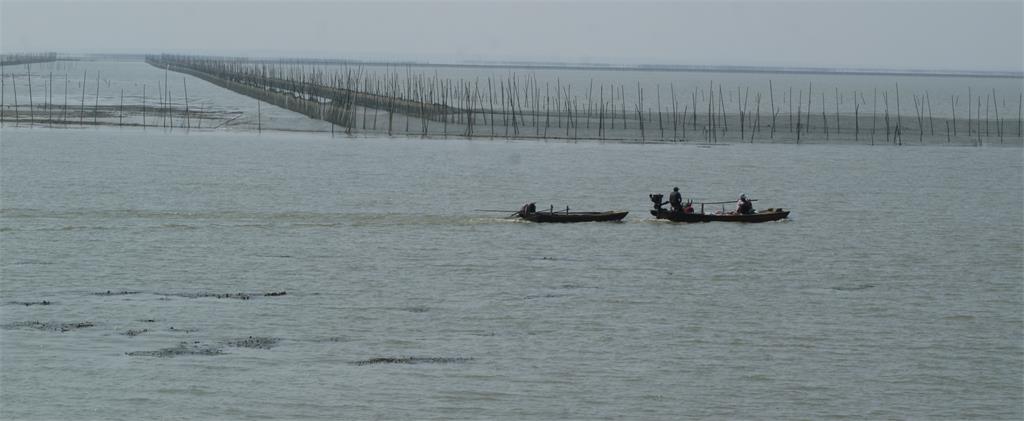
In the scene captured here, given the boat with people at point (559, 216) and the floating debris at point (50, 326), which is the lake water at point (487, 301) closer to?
the floating debris at point (50, 326)

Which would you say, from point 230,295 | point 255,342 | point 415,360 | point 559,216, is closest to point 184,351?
point 255,342

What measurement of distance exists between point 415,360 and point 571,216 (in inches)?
680

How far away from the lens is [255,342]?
2188 centimetres

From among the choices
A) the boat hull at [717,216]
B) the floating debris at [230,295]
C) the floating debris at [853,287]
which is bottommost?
the floating debris at [853,287]

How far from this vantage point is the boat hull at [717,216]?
38.4 meters

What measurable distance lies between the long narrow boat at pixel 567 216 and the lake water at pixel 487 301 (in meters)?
0.31

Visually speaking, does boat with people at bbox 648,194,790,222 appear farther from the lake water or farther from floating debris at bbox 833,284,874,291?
floating debris at bbox 833,284,874,291

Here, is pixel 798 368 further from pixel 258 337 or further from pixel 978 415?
pixel 258 337

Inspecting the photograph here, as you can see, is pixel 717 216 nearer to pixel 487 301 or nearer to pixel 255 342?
pixel 487 301

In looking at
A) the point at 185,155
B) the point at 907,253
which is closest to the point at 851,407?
the point at 907,253

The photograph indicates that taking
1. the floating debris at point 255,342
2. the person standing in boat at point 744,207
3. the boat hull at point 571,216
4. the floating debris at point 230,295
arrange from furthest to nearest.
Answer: the person standing in boat at point 744,207 < the boat hull at point 571,216 < the floating debris at point 230,295 < the floating debris at point 255,342

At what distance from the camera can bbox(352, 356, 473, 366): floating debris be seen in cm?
2084

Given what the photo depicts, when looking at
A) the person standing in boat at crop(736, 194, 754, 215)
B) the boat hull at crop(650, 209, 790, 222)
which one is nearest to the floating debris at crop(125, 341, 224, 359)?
the boat hull at crop(650, 209, 790, 222)

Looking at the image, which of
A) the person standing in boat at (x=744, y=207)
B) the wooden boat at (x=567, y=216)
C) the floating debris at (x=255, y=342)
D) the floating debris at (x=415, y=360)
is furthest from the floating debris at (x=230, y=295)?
the person standing in boat at (x=744, y=207)
